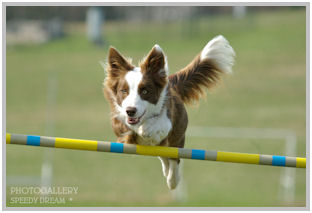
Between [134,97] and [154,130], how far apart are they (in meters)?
0.47

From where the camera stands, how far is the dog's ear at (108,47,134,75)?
247 inches

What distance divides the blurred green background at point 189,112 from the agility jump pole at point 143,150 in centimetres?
1256

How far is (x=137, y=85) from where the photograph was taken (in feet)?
Answer: 19.7

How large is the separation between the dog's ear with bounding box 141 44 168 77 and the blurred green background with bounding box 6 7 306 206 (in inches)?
489

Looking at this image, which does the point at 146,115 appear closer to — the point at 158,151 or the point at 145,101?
the point at 145,101

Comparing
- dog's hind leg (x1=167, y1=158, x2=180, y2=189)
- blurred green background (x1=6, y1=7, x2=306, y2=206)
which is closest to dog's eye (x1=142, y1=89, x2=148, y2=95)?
dog's hind leg (x1=167, y1=158, x2=180, y2=189)

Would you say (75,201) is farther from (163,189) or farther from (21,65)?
(21,65)

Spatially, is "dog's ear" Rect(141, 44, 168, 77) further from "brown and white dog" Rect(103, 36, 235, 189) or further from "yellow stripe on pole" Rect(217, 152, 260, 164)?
"yellow stripe on pole" Rect(217, 152, 260, 164)

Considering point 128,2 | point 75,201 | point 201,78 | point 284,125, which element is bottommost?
point 75,201

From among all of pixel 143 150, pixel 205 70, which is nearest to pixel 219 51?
pixel 205 70

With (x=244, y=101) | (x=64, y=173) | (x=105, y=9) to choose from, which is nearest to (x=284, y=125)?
(x=244, y=101)

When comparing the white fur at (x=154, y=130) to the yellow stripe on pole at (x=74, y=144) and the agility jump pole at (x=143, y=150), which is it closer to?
the agility jump pole at (x=143, y=150)

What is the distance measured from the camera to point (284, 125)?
31.4 m

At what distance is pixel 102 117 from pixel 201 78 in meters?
27.5
